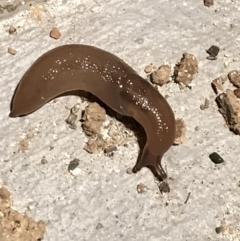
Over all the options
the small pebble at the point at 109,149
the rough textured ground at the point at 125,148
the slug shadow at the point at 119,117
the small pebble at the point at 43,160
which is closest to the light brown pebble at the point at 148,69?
the rough textured ground at the point at 125,148

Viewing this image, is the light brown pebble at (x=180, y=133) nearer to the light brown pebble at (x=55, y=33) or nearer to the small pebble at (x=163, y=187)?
the small pebble at (x=163, y=187)

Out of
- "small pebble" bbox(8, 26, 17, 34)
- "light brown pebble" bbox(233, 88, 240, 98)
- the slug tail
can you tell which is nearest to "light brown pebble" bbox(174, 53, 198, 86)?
"light brown pebble" bbox(233, 88, 240, 98)

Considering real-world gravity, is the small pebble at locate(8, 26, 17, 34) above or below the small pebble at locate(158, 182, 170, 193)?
above

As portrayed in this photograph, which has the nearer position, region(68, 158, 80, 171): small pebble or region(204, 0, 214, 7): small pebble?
region(68, 158, 80, 171): small pebble

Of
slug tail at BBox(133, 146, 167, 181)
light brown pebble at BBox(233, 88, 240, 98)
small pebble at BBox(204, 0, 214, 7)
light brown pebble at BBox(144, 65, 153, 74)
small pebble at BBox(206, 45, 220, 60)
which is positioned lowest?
slug tail at BBox(133, 146, 167, 181)

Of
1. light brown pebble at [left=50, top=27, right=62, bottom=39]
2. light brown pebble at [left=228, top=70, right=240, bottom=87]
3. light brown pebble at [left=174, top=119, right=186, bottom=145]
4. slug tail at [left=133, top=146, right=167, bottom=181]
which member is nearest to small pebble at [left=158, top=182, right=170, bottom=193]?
slug tail at [left=133, top=146, right=167, bottom=181]

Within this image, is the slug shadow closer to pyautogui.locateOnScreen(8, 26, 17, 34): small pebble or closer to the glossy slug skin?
the glossy slug skin
